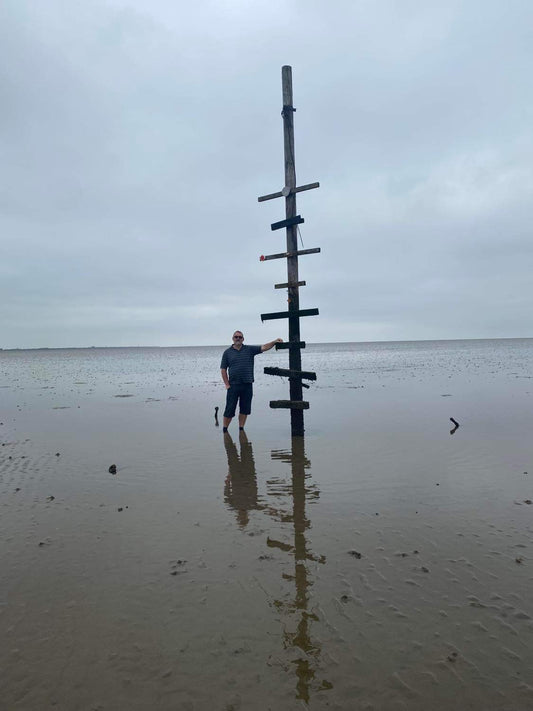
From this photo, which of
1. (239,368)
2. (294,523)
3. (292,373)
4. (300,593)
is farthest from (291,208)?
(300,593)

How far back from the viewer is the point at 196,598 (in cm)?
437

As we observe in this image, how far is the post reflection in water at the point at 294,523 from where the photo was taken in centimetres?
346

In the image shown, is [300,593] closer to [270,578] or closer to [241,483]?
[270,578]

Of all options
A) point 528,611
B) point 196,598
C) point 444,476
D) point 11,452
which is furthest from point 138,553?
point 11,452

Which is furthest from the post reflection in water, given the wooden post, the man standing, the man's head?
the man's head

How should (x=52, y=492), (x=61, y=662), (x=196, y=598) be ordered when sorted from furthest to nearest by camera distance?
(x=52, y=492), (x=196, y=598), (x=61, y=662)

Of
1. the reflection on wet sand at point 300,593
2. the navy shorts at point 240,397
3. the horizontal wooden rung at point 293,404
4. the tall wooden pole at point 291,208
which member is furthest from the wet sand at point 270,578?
the tall wooden pole at point 291,208

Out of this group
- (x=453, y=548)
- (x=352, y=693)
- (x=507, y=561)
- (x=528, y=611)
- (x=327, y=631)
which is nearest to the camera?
(x=352, y=693)

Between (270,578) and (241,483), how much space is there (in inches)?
141

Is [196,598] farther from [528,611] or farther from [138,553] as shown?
[528,611]

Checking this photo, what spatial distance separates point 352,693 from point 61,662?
2.27m

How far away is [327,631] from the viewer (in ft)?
12.5

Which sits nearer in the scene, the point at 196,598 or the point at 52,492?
the point at 196,598

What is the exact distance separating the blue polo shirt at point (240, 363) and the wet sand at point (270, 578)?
2.43 metres
